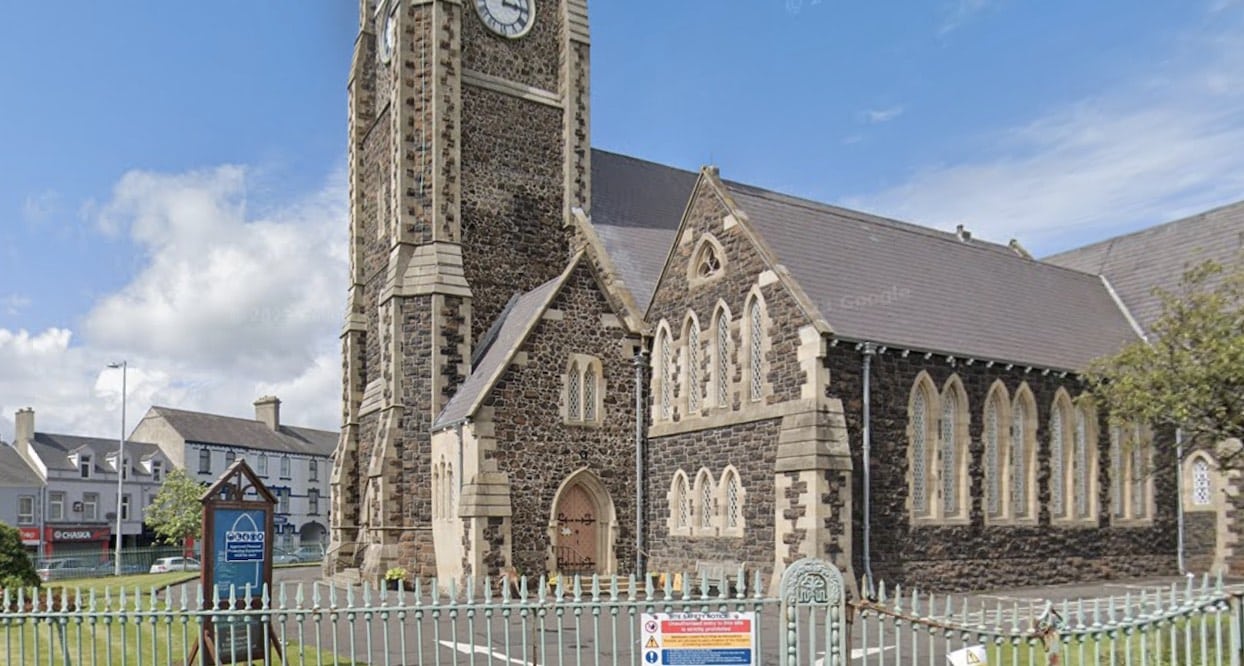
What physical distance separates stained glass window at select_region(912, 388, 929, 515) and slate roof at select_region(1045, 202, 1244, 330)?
419 inches

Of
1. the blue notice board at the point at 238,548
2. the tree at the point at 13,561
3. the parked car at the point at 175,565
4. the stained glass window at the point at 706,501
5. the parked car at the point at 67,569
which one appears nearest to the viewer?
the blue notice board at the point at 238,548

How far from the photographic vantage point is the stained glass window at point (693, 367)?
1012 inches

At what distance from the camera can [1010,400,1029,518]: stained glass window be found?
81.7 ft

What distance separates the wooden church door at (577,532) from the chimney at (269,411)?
162 feet

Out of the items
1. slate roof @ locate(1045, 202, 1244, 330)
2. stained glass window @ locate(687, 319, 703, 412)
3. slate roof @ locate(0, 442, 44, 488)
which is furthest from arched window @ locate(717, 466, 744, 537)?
slate roof @ locate(0, 442, 44, 488)

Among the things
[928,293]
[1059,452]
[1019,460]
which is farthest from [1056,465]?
[928,293]

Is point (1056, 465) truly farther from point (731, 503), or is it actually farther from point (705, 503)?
point (705, 503)

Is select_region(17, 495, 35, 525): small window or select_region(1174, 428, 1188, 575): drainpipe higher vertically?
select_region(1174, 428, 1188, 575): drainpipe

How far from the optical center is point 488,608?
8.87m

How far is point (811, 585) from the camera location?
860 centimetres

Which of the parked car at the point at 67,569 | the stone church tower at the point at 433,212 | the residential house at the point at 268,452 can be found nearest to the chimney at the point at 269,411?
the residential house at the point at 268,452

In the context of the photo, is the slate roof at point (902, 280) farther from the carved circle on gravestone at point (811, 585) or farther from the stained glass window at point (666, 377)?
the carved circle on gravestone at point (811, 585)

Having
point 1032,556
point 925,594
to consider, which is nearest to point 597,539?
point 925,594

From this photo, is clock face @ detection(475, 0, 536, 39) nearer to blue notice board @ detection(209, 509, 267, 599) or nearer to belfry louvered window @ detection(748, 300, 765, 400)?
belfry louvered window @ detection(748, 300, 765, 400)
